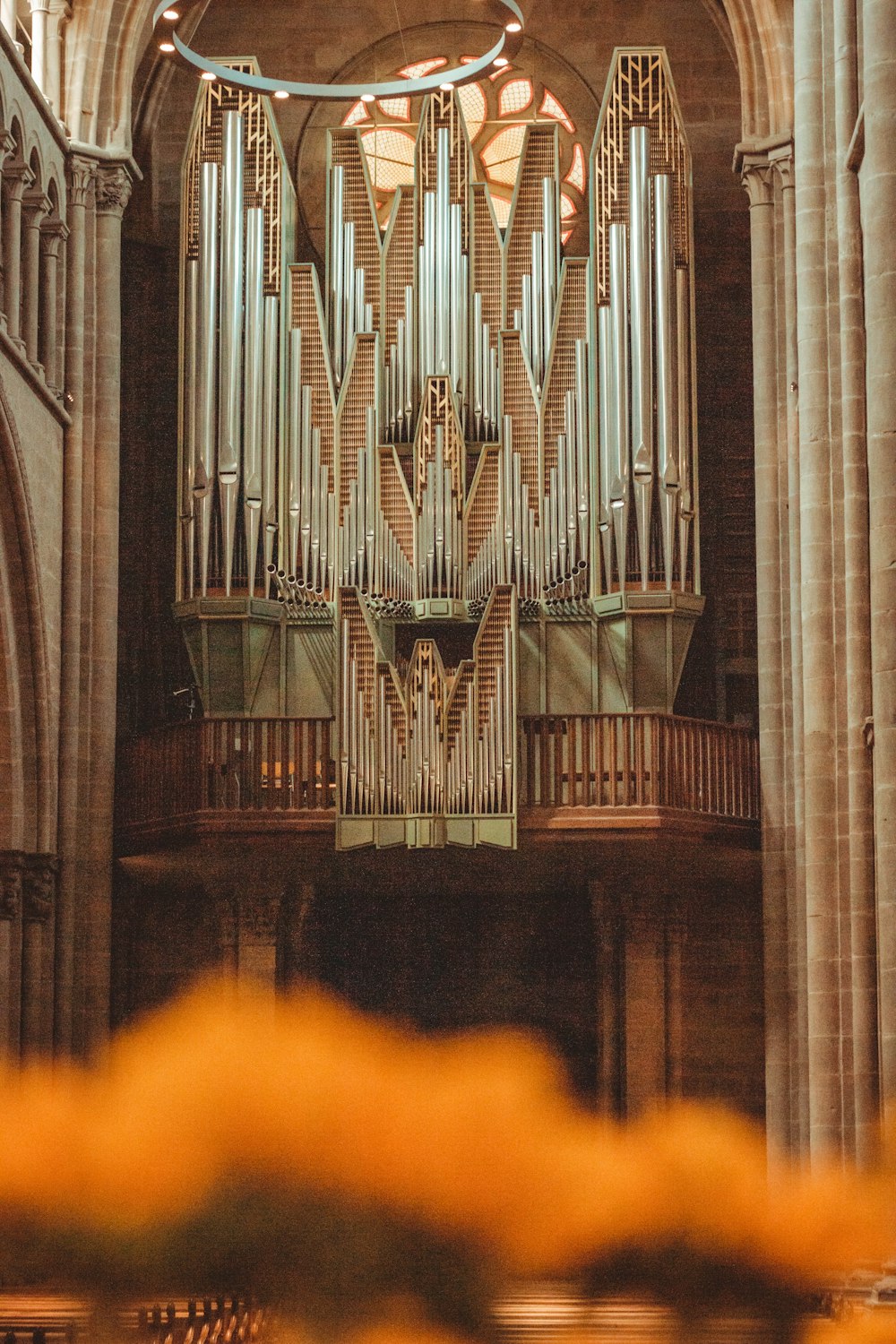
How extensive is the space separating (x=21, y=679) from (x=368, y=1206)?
43.6 ft

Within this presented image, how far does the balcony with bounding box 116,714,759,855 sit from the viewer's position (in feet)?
71.2

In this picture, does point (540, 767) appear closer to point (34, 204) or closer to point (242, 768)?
point (242, 768)

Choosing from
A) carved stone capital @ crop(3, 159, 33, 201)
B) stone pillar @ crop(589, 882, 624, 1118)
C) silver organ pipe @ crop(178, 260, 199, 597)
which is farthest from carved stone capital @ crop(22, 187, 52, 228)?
stone pillar @ crop(589, 882, 624, 1118)

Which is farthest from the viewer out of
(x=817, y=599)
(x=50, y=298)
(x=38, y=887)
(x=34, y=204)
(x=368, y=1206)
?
(x=50, y=298)

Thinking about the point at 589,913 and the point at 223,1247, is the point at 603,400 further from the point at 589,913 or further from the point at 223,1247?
the point at 223,1247

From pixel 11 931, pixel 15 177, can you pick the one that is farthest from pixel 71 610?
pixel 15 177

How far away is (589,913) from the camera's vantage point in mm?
24031

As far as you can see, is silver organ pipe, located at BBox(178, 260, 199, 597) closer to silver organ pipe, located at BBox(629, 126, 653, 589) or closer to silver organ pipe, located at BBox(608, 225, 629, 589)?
silver organ pipe, located at BBox(608, 225, 629, 589)

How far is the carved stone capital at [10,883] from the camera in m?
21.1

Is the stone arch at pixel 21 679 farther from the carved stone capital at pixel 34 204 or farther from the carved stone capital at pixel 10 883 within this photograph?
the carved stone capital at pixel 34 204

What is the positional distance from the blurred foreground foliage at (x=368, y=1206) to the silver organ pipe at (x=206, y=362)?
12238 millimetres

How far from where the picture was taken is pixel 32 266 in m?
22.0

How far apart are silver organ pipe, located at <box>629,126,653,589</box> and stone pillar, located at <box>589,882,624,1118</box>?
3.33 metres

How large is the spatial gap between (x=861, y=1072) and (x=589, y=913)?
7.31 m
